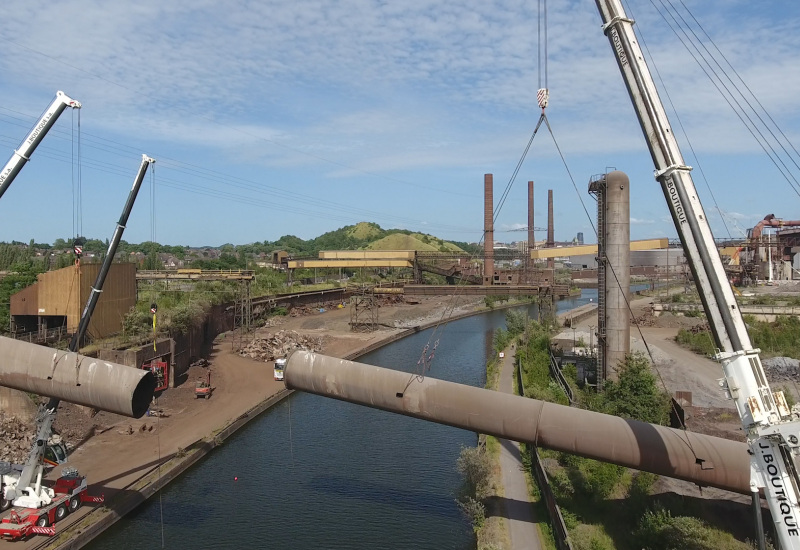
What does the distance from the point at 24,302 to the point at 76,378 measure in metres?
17.2

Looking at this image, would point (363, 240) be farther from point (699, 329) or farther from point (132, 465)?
point (132, 465)

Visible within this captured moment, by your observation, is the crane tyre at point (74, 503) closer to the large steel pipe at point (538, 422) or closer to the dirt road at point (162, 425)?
the dirt road at point (162, 425)

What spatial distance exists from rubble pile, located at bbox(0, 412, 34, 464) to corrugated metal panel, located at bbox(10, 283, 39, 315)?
26.7ft

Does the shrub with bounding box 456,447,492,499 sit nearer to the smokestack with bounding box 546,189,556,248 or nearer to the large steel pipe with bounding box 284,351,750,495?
the large steel pipe with bounding box 284,351,750,495

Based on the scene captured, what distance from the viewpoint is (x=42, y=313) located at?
80.1 feet

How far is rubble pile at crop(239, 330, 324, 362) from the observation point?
1270 inches

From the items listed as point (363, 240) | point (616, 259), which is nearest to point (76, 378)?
point (616, 259)

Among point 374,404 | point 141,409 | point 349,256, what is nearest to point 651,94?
point 374,404

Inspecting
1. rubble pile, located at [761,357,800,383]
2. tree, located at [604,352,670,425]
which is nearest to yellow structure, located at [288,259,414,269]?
rubble pile, located at [761,357,800,383]

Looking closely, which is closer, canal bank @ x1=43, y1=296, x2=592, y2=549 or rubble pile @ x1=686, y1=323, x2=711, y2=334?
canal bank @ x1=43, y1=296, x2=592, y2=549

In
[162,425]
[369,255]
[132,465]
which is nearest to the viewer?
[132,465]

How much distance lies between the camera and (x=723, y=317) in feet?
23.4

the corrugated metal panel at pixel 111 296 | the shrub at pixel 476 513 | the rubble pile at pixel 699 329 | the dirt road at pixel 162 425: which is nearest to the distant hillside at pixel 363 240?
the rubble pile at pixel 699 329

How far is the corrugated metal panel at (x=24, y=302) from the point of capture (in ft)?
81.5
